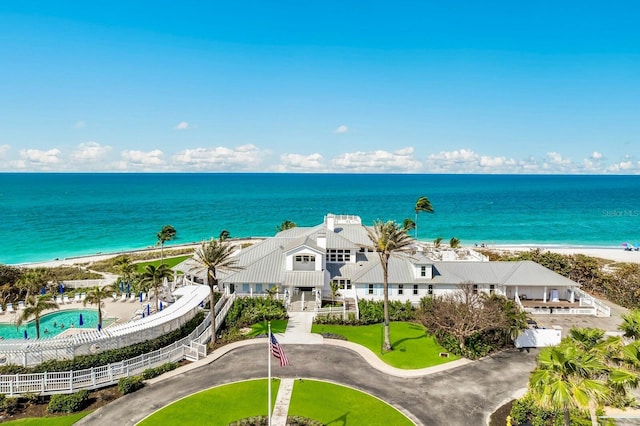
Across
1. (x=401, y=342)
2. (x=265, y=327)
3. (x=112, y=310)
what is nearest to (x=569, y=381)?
(x=401, y=342)

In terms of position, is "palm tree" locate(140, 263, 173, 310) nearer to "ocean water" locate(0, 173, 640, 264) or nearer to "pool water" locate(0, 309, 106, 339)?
"pool water" locate(0, 309, 106, 339)

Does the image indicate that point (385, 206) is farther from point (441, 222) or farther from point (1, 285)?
point (1, 285)

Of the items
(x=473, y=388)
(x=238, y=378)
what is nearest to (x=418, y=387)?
(x=473, y=388)

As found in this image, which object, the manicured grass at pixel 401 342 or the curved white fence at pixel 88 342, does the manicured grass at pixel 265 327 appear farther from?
the curved white fence at pixel 88 342

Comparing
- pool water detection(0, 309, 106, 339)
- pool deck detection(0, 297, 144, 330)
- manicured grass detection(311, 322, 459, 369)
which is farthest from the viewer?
pool deck detection(0, 297, 144, 330)

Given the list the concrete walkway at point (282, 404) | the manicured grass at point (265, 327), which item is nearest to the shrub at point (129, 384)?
the concrete walkway at point (282, 404)

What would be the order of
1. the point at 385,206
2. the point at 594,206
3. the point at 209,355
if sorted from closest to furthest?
the point at 209,355, the point at 594,206, the point at 385,206

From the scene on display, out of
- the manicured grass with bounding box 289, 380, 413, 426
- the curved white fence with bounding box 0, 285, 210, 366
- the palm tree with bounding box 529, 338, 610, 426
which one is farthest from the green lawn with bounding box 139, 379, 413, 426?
the palm tree with bounding box 529, 338, 610, 426
